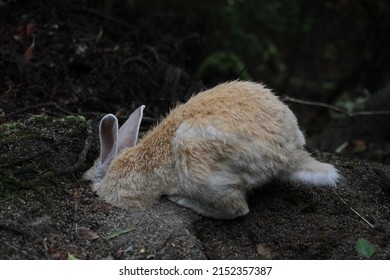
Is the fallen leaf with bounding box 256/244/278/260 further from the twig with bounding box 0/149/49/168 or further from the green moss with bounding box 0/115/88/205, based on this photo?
the twig with bounding box 0/149/49/168

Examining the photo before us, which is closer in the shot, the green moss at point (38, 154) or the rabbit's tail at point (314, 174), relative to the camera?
the green moss at point (38, 154)

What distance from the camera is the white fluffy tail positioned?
456 centimetres

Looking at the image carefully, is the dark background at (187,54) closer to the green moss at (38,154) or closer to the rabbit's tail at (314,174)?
the green moss at (38,154)

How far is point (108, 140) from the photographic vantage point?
4949 mm

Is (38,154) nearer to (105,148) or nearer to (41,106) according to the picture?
(105,148)

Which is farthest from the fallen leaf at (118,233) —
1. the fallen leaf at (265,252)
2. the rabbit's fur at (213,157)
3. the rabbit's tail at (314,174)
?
the rabbit's tail at (314,174)

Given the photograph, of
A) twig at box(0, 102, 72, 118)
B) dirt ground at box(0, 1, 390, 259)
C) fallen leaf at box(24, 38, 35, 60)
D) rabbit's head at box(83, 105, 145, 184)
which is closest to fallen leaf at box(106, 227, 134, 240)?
dirt ground at box(0, 1, 390, 259)

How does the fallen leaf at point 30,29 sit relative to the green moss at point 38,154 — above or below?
above

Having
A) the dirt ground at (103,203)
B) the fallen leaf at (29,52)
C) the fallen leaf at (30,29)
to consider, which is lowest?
the dirt ground at (103,203)

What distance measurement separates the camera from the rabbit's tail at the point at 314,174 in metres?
4.56

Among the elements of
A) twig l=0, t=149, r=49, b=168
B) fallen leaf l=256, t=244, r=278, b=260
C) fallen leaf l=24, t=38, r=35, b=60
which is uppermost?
fallen leaf l=24, t=38, r=35, b=60

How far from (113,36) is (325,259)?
185 inches

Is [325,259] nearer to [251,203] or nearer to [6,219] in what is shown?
[251,203]
